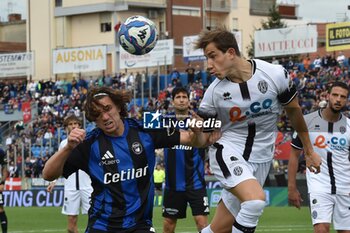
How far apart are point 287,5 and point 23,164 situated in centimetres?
6062

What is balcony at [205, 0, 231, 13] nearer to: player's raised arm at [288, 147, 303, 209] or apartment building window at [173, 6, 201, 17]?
apartment building window at [173, 6, 201, 17]

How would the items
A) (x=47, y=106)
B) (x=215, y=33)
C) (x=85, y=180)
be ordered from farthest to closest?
(x=47, y=106)
(x=85, y=180)
(x=215, y=33)

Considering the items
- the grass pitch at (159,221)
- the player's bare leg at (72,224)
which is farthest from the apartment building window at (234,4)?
the player's bare leg at (72,224)

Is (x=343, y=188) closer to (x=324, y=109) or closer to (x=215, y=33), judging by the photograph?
(x=324, y=109)

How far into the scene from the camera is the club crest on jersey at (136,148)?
735 cm

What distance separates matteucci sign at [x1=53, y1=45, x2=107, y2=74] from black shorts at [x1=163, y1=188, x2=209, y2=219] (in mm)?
36845

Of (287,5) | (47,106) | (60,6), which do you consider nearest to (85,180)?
(47,106)

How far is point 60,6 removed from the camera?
6819cm

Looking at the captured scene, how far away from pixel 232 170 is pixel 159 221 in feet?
41.0

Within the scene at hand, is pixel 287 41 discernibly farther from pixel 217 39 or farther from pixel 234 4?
pixel 217 39

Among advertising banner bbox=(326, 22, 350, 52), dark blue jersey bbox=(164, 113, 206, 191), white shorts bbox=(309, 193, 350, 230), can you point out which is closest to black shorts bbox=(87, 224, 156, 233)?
white shorts bbox=(309, 193, 350, 230)

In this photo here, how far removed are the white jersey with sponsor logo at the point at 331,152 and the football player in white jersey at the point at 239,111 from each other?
6.94 feet

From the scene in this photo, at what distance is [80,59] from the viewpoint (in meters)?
51.9

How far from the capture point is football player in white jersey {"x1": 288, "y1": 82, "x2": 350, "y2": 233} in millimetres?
10760
